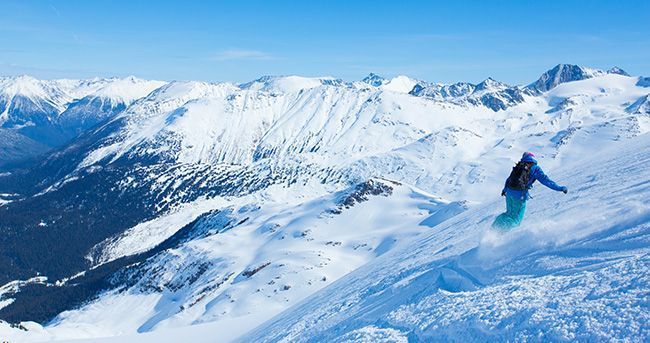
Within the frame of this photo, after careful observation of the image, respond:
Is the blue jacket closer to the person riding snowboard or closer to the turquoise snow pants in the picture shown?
the person riding snowboard

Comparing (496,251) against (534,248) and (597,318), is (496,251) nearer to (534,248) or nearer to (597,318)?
(534,248)

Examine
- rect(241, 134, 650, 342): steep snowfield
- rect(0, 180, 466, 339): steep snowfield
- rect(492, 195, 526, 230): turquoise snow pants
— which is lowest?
rect(0, 180, 466, 339): steep snowfield

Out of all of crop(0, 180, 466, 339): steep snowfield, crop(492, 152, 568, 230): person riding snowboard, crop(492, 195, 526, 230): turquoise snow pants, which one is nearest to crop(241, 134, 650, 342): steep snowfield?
crop(492, 195, 526, 230): turquoise snow pants

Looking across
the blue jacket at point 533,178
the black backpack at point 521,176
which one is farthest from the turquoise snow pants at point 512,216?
the black backpack at point 521,176

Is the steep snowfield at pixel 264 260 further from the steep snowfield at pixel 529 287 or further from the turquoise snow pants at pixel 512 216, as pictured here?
the turquoise snow pants at pixel 512 216

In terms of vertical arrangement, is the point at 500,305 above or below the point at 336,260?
above

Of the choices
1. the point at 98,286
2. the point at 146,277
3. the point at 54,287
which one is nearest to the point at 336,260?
the point at 146,277
